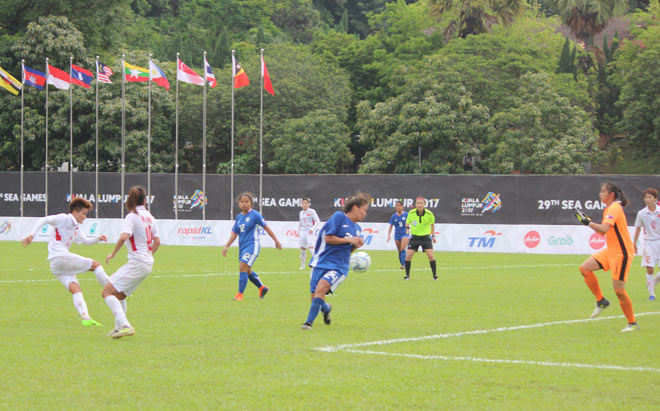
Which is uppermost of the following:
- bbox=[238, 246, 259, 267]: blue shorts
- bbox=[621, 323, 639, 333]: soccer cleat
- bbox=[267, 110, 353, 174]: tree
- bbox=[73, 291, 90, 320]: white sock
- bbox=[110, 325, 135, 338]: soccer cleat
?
bbox=[267, 110, 353, 174]: tree

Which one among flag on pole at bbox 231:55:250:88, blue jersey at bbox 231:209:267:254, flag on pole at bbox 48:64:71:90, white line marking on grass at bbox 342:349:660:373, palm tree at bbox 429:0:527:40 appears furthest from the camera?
palm tree at bbox 429:0:527:40

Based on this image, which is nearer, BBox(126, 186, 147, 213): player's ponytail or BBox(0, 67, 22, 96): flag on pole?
BBox(126, 186, 147, 213): player's ponytail

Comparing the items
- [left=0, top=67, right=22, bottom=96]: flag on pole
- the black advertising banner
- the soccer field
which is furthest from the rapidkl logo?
[left=0, top=67, right=22, bottom=96]: flag on pole

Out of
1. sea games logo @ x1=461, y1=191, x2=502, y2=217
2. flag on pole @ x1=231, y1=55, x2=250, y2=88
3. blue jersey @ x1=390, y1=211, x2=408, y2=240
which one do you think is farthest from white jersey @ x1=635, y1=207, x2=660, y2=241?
flag on pole @ x1=231, y1=55, x2=250, y2=88

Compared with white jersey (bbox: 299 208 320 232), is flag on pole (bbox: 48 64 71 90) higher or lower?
higher

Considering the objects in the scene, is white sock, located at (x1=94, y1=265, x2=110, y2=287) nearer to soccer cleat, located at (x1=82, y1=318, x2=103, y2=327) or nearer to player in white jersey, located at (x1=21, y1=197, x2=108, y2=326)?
player in white jersey, located at (x1=21, y1=197, x2=108, y2=326)

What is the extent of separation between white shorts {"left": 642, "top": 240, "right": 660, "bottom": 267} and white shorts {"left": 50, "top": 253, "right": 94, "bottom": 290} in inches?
412

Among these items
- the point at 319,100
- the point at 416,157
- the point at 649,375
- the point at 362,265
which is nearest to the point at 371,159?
the point at 416,157

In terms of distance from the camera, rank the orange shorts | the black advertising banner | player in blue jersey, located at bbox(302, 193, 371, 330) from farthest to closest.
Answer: the black advertising banner
the orange shorts
player in blue jersey, located at bbox(302, 193, 371, 330)

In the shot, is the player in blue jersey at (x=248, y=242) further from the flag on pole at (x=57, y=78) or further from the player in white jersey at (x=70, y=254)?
the flag on pole at (x=57, y=78)

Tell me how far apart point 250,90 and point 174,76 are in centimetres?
493

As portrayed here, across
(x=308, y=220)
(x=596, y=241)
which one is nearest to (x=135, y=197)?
(x=308, y=220)

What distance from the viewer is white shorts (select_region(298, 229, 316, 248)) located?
25.1 meters

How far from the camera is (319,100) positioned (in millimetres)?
56875
